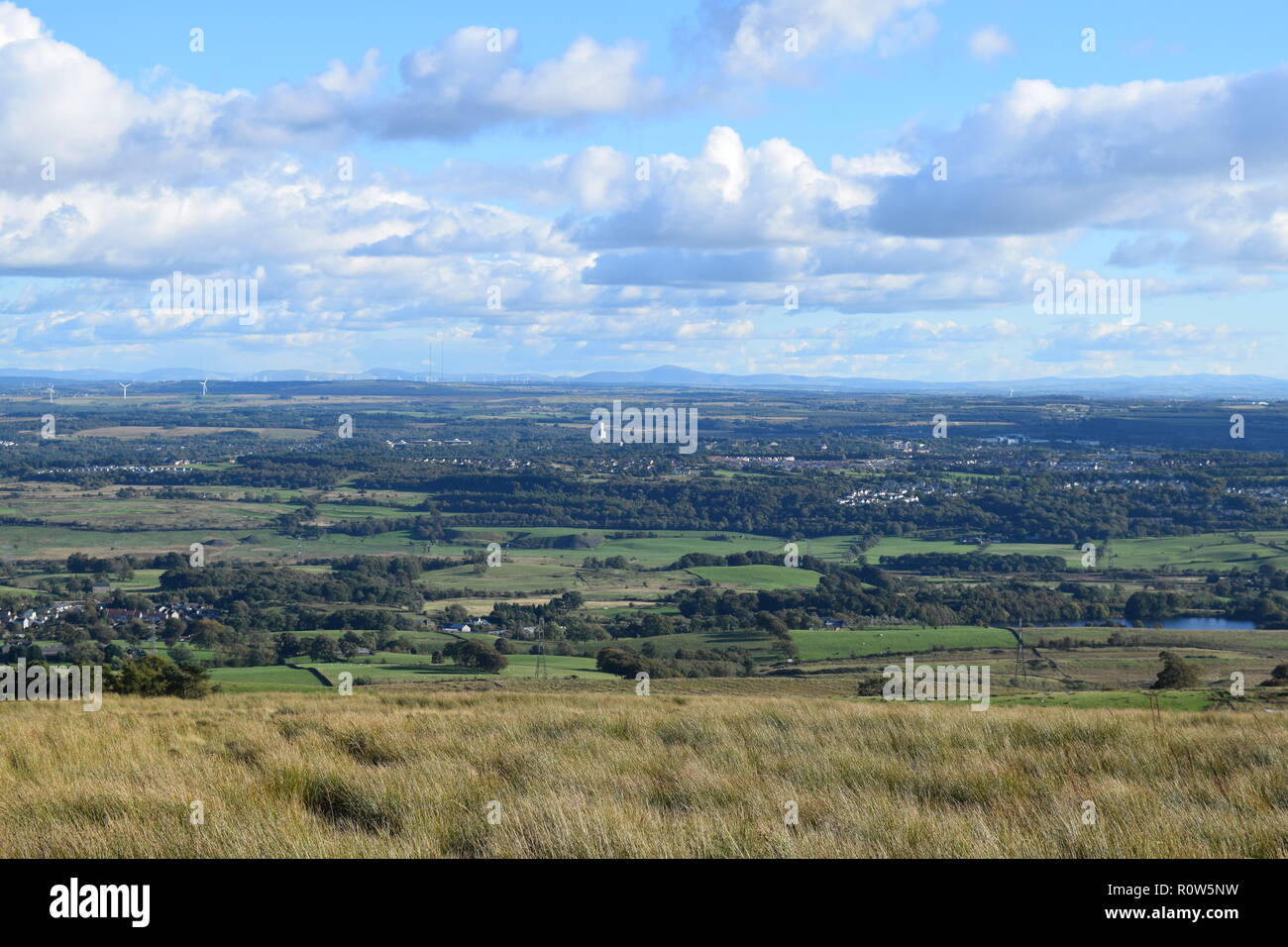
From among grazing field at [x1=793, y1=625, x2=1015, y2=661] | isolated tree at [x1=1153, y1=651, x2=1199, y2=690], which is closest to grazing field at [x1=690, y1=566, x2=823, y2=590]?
grazing field at [x1=793, y1=625, x2=1015, y2=661]

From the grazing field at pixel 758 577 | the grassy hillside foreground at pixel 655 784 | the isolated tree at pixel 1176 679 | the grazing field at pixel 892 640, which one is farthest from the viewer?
the grazing field at pixel 758 577

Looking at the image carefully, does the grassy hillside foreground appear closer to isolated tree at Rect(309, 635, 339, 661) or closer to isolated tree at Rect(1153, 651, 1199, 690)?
isolated tree at Rect(1153, 651, 1199, 690)

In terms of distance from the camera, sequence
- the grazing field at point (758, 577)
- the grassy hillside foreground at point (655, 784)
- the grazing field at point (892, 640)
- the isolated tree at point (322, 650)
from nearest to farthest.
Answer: the grassy hillside foreground at point (655, 784) → the isolated tree at point (322, 650) → the grazing field at point (892, 640) → the grazing field at point (758, 577)

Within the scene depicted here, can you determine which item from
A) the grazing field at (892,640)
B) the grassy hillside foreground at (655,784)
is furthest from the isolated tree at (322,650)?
the grassy hillside foreground at (655,784)

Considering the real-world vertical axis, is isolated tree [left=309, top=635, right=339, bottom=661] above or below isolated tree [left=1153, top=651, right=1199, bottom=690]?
below

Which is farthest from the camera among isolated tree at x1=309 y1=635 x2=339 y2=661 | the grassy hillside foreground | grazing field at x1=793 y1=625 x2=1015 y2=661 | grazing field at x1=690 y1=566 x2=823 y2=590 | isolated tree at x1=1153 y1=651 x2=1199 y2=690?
grazing field at x1=690 y1=566 x2=823 y2=590

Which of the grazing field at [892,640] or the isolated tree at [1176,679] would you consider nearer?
the isolated tree at [1176,679]

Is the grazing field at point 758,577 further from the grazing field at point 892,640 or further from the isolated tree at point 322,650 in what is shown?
the isolated tree at point 322,650

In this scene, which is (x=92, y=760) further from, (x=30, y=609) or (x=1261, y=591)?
(x=1261, y=591)

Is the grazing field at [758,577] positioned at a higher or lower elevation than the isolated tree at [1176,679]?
lower
